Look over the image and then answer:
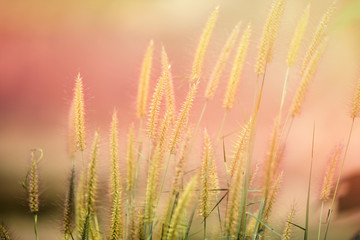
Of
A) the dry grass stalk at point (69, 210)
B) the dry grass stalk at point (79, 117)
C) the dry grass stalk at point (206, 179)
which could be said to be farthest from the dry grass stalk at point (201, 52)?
the dry grass stalk at point (69, 210)

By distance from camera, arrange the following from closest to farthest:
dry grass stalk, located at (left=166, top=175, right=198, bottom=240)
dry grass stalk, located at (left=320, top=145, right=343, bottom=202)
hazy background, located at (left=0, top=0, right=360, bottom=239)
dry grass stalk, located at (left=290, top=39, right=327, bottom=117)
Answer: dry grass stalk, located at (left=166, top=175, right=198, bottom=240) < dry grass stalk, located at (left=290, top=39, right=327, bottom=117) < dry grass stalk, located at (left=320, top=145, right=343, bottom=202) < hazy background, located at (left=0, top=0, right=360, bottom=239)

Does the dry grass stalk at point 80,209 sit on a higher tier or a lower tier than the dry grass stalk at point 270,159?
lower

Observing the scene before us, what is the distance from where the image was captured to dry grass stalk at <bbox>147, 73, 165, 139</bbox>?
0.93 m

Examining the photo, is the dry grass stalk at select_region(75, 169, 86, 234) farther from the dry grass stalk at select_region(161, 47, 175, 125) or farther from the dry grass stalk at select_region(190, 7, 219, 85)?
the dry grass stalk at select_region(190, 7, 219, 85)

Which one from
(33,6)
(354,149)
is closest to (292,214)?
(354,149)

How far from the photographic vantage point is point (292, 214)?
3.41ft

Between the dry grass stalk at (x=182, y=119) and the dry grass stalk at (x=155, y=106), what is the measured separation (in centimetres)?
6

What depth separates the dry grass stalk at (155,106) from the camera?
932mm

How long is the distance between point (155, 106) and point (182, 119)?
0.28ft

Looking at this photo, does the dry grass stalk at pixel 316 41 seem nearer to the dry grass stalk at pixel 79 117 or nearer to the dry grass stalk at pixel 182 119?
the dry grass stalk at pixel 182 119

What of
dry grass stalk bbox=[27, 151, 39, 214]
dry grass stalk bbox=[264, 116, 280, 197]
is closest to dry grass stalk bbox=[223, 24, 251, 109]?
dry grass stalk bbox=[264, 116, 280, 197]

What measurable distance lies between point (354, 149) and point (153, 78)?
2.83 feet

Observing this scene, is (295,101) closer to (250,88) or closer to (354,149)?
(250,88)

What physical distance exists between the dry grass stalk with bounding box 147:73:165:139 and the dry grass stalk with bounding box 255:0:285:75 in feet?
0.78
